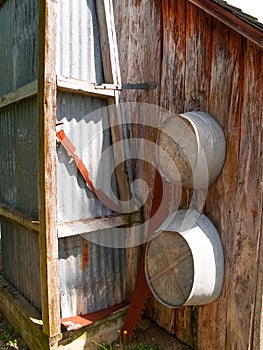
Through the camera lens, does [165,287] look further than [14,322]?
No

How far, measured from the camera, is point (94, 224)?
358 centimetres

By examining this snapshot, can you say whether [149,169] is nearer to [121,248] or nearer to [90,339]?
[121,248]

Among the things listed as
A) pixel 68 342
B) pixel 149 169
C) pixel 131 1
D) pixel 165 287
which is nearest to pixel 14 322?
pixel 68 342

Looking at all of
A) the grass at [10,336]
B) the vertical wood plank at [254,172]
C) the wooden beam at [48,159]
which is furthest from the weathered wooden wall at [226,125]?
the grass at [10,336]

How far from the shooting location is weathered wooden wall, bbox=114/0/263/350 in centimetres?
283

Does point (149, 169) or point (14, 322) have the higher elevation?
point (149, 169)

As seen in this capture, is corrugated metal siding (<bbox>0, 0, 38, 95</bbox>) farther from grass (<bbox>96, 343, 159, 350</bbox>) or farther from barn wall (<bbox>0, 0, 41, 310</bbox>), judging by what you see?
grass (<bbox>96, 343, 159, 350</bbox>)

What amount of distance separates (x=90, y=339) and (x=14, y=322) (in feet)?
3.71

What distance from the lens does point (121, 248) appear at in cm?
403

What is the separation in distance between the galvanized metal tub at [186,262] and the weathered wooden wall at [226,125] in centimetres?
13

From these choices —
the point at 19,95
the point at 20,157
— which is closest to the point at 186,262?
the point at 20,157

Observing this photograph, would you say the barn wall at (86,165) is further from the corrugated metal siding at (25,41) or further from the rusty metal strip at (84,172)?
the corrugated metal siding at (25,41)

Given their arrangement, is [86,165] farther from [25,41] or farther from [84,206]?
[25,41]

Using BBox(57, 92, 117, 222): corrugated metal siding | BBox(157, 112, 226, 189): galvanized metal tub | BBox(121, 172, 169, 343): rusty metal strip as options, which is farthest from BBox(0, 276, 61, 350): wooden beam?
BBox(157, 112, 226, 189): galvanized metal tub
